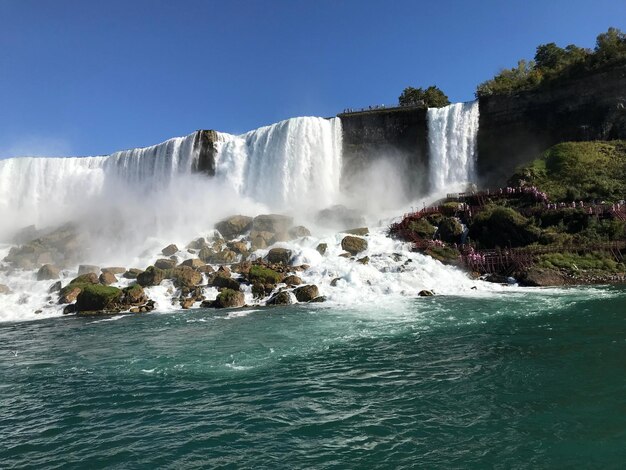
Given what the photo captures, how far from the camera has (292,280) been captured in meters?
23.1

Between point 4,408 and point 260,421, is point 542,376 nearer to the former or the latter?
point 260,421

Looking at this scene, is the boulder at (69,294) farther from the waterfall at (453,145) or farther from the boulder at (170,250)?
the waterfall at (453,145)

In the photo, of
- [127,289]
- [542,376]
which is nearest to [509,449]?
[542,376]

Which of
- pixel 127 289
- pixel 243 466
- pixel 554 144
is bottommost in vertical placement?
pixel 243 466

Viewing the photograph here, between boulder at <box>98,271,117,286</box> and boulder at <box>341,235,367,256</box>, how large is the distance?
13.8 m

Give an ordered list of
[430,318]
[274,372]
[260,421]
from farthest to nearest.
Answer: [430,318] < [274,372] < [260,421]

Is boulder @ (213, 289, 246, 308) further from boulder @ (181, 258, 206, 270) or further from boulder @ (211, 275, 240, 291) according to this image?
boulder @ (181, 258, 206, 270)

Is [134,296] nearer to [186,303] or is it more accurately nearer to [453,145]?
[186,303]

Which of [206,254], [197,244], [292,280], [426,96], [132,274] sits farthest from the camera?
[426,96]

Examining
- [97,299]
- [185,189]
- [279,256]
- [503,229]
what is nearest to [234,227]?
[279,256]

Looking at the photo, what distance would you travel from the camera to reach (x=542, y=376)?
874 centimetres

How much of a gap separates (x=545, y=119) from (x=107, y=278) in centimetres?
3423

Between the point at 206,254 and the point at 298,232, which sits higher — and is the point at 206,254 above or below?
below

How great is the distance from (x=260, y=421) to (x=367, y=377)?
9.27 ft
